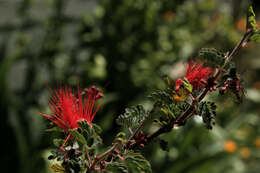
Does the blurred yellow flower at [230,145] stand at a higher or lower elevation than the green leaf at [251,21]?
higher

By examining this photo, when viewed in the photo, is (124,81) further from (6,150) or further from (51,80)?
(6,150)

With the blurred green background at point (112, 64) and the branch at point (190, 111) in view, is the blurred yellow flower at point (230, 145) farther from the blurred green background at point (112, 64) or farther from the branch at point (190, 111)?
the branch at point (190, 111)

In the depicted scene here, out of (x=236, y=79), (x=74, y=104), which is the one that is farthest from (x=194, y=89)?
(x=74, y=104)

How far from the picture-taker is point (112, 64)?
6.83 ft

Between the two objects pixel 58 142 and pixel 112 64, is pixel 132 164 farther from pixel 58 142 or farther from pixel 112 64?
pixel 112 64

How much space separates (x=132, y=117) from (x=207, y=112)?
0.34 feet

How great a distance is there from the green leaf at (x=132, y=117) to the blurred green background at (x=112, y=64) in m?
1.34

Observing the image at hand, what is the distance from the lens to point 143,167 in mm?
383

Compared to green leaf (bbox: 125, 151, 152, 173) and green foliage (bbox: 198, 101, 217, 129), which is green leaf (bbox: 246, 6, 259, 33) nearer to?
green foliage (bbox: 198, 101, 217, 129)

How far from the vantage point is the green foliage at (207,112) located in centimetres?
38

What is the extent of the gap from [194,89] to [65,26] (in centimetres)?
205

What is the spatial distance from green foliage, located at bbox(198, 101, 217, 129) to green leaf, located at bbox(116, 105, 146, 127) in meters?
0.08

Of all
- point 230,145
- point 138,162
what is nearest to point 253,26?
point 138,162

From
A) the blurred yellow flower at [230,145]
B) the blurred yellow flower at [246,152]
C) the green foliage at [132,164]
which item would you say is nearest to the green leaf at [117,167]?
the green foliage at [132,164]
